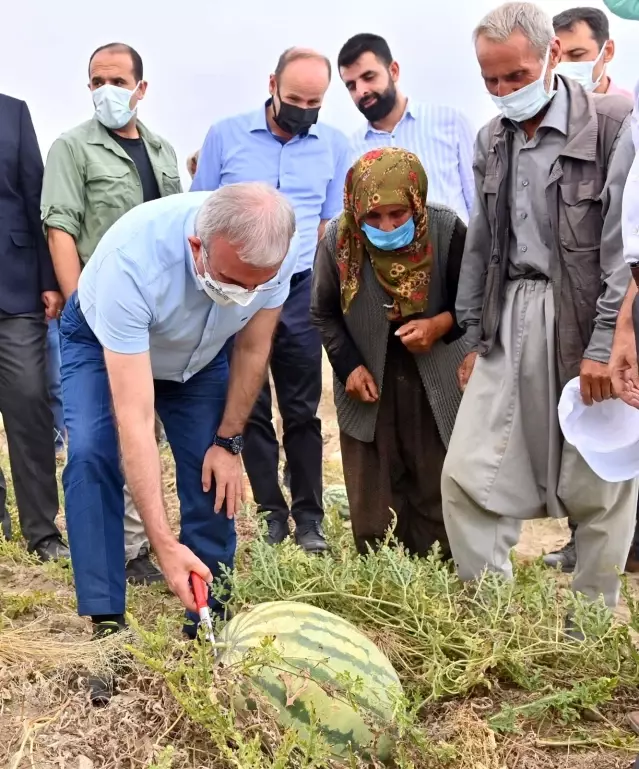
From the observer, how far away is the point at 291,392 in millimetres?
4785

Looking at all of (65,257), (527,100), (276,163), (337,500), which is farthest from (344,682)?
(337,500)

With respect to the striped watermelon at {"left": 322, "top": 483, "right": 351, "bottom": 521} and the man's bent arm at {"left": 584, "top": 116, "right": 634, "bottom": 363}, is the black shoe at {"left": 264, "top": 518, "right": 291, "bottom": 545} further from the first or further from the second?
the man's bent arm at {"left": 584, "top": 116, "right": 634, "bottom": 363}

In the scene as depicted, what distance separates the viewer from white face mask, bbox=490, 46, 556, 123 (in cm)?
335

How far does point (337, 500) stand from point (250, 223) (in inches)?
138

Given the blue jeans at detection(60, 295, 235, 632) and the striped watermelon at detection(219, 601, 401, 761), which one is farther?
the blue jeans at detection(60, 295, 235, 632)

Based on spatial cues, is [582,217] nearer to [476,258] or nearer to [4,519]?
[476,258]

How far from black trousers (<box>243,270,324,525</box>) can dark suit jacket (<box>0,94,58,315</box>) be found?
1.21 metres

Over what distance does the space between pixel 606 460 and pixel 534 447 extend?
320 millimetres

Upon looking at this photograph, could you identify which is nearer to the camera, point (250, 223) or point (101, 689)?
point (101, 689)

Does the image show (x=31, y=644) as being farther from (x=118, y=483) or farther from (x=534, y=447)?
(x=534, y=447)

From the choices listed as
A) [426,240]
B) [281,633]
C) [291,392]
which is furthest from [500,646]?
[291,392]

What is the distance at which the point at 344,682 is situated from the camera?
2363mm

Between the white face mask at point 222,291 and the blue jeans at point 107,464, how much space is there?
1.67 ft

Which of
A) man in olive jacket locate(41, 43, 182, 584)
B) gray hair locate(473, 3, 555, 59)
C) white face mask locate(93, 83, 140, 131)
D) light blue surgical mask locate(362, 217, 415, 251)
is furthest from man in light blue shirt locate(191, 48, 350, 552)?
gray hair locate(473, 3, 555, 59)
